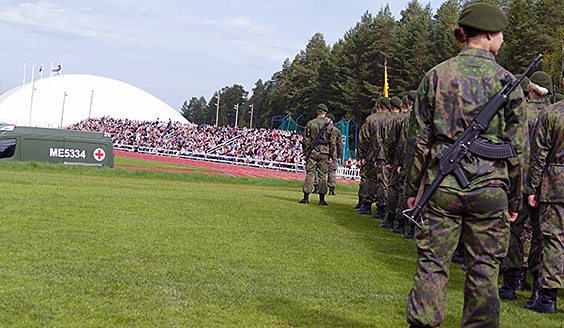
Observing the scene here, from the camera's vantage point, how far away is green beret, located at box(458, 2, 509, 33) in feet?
11.7

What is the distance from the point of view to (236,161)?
41.9 m

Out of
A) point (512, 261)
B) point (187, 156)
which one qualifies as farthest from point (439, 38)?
point (512, 261)

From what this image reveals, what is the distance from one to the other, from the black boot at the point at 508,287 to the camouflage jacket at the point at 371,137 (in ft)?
20.0

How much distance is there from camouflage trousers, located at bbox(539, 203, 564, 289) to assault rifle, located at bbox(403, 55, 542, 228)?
7.01 feet

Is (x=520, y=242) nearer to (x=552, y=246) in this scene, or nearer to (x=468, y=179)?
(x=552, y=246)

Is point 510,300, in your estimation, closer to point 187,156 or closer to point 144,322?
point 144,322

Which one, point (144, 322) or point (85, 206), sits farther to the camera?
point (85, 206)

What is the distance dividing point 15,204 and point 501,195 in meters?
8.45

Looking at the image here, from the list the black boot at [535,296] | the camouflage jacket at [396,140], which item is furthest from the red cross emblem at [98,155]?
the black boot at [535,296]

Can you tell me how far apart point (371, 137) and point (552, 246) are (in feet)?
23.9

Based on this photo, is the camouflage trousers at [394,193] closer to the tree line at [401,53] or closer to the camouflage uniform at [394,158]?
the camouflage uniform at [394,158]

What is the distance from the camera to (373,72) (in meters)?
71.2

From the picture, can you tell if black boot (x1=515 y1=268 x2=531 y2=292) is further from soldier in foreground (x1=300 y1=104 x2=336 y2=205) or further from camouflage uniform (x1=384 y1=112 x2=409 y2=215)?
soldier in foreground (x1=300 y1=104 x2=336 y2=205)

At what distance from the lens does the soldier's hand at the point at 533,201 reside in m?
5.33
